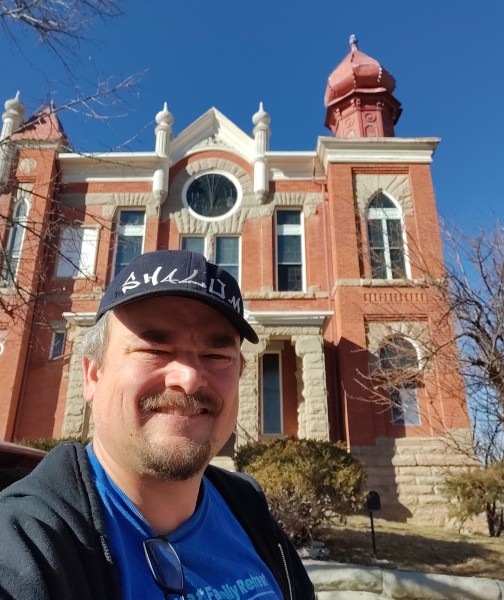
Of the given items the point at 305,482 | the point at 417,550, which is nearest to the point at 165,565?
the point at 305,482

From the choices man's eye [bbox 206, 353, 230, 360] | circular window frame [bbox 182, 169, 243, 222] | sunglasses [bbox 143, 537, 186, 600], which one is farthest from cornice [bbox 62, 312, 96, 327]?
sunglasses [bbox 143, 537, 186, 600]

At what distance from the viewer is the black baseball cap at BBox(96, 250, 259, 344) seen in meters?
1.56

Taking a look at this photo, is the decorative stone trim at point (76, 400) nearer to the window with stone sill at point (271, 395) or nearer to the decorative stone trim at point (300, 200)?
the window with stone sill at point (271, 395)

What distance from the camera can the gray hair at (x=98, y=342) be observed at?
5.34 ft

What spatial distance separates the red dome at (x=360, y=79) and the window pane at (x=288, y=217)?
614 cm

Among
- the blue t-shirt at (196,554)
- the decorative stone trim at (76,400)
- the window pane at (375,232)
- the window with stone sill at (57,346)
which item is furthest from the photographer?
the window pane at (375,232)

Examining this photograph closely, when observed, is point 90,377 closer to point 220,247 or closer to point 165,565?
point 165,565

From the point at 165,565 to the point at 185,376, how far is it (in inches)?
20.8

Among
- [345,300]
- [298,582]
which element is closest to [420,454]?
[345,300]

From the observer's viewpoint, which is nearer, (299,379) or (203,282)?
(203,282)

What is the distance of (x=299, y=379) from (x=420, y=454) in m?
3.73

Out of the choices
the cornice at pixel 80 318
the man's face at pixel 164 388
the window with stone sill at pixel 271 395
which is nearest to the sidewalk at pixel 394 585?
the man's face at pixel 164 388

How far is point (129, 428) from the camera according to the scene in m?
1.44

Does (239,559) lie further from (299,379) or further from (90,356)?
(299,379)
